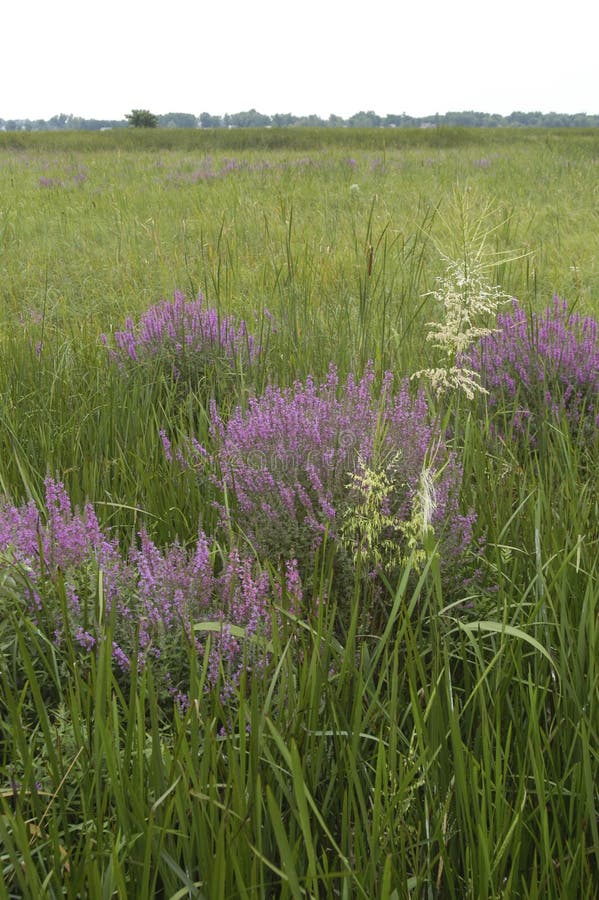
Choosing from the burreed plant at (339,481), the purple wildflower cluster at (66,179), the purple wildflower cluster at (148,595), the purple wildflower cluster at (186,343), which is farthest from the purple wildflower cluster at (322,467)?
the purple wildflower cluster at (66,179)

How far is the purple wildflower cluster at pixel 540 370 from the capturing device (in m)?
2.88

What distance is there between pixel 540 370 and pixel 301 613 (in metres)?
1.84

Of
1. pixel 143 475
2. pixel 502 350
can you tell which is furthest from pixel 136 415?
pixel 502 350

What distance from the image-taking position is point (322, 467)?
1.98 metres

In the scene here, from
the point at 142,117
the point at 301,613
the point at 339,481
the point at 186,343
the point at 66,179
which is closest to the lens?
the point at 301,613

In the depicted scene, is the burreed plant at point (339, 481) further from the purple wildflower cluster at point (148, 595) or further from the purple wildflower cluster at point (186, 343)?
the purple wildflower cluster at point (186, 343)

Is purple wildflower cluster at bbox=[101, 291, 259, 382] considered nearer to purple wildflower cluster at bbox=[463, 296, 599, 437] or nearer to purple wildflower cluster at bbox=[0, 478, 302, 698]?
purple wildflower cluster at bbox=[463, 296, 599, 437]

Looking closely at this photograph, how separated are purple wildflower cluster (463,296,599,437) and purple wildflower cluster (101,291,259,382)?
3.28 feet

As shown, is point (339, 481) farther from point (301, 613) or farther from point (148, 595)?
point (148, 595)

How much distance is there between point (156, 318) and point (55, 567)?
6.93 ft

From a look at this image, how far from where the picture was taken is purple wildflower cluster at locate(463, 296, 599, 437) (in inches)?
113

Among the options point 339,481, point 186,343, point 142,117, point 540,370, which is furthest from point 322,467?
point 142,117

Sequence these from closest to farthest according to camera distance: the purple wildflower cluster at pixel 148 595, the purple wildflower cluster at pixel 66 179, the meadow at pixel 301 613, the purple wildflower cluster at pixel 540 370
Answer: the meadow at pixel 301 613 < the purple wildflower cluster at pixel 148 595 < the purple wildflower cluster at pixel 540 370 < the purple wildflower cluster at pixel 66 179

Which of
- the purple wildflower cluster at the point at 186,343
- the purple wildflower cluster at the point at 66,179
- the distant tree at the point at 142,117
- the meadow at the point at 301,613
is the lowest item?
the meadow at the point at 301,613
